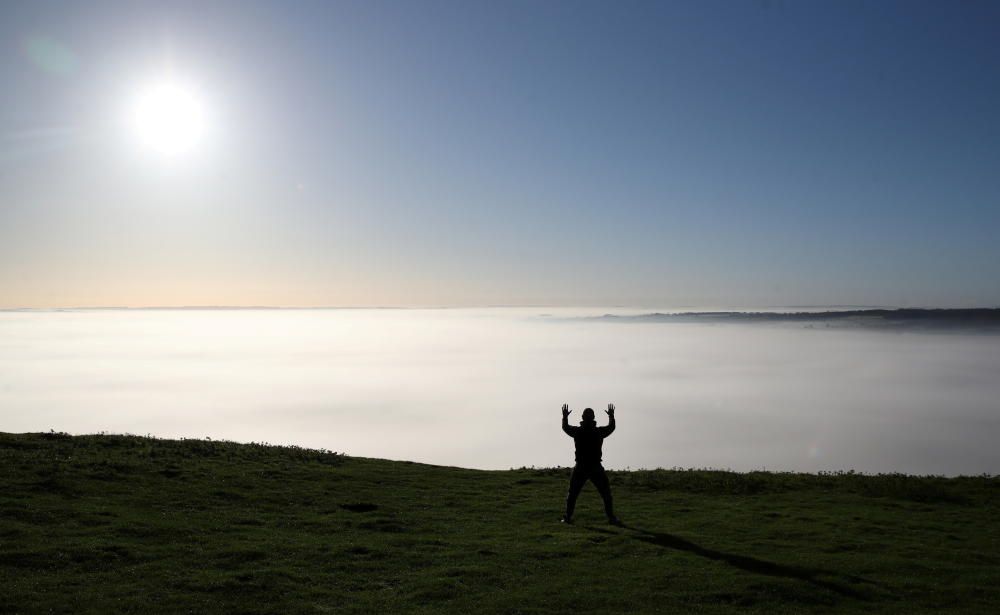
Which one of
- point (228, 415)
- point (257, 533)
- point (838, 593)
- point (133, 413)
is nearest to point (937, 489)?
point (838, 593)

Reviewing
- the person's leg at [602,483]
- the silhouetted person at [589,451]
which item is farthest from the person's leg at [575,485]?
the person's leg at [602,483]

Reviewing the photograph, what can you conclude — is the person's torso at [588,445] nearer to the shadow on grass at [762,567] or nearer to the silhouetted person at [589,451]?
the silhouetted person at [589,451]

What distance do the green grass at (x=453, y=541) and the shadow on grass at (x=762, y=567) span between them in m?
0.07

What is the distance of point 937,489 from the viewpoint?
27469 mm

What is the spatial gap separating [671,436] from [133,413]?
133 m

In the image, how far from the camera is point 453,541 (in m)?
18.9

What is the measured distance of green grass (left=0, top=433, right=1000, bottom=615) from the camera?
13875mm

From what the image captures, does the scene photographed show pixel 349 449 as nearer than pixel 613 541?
No

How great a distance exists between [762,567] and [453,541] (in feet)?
27.7

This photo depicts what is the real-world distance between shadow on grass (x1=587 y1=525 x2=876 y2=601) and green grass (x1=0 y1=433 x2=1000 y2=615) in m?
0.07

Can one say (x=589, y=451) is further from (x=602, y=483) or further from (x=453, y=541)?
(x=453, y=541)

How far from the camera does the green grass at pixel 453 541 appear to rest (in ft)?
45.5

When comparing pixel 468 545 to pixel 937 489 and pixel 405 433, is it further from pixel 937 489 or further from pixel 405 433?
pixel 405 433

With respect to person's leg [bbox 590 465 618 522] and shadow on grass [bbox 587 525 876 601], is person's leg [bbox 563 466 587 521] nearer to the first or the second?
person's leg [bbox 590 465 618 522]
